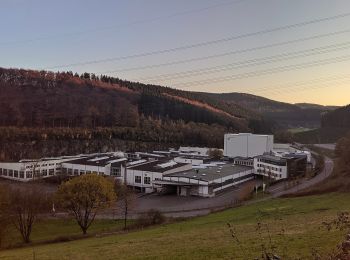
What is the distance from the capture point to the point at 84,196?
30.7 meters

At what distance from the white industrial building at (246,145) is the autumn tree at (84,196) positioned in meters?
49.4

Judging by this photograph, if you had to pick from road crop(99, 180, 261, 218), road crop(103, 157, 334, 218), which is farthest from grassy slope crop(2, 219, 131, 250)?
road crop(103, 157, 334, 218)

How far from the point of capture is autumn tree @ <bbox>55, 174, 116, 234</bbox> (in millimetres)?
30562

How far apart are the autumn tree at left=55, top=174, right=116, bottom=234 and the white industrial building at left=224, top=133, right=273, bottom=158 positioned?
49408 millimetres

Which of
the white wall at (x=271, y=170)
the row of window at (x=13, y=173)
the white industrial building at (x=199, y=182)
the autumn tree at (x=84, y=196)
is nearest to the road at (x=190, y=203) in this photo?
the white industrial building at (x=199, y=182)

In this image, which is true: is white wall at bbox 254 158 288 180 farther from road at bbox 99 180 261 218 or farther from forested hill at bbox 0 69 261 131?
forested hill at bbox 0 69 261 131

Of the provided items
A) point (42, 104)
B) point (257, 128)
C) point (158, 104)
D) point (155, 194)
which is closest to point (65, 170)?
point (155, 194)

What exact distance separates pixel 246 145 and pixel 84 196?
52125 millimetres

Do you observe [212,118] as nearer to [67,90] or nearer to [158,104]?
[158,104]

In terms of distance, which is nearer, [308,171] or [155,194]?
[155,194]

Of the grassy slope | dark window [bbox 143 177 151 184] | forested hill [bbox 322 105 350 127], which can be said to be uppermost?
forested hill [bbox 322 105 350 127]

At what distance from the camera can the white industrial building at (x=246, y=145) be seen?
78.8m

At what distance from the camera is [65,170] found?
64875 mm

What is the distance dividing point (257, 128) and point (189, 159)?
61604 millimetres
